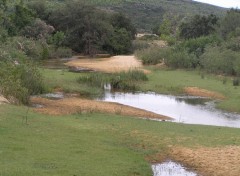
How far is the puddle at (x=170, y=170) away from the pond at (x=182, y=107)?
12.6 meters

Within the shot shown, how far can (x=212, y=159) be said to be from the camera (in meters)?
17.7

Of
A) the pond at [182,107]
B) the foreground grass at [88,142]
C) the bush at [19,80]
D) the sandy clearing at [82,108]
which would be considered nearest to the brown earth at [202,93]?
the pond at [182,107]

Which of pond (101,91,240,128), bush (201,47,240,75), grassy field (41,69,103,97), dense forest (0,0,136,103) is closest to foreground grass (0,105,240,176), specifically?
pond (101,91,240,128)

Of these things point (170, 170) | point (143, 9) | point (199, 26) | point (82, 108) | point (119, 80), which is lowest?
point (119, 80)

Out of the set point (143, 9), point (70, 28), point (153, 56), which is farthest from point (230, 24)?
point (143, 9)

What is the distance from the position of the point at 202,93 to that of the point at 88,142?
83.4 ft

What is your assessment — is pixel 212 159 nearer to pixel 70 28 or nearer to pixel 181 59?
pixel 181 59

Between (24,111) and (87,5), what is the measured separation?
55900 millimetres

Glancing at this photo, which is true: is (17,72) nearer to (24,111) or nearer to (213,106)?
(24,111)

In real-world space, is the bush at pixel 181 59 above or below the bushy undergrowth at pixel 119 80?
above

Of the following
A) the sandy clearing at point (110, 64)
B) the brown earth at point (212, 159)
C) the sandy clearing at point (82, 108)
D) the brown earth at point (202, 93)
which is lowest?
the sandy clearing at point (110, 64)

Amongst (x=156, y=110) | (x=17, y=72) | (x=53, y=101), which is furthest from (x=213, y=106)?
(x=17, y=72)

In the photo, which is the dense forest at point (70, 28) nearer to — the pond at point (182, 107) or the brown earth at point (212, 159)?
the pond at point (182, 107)

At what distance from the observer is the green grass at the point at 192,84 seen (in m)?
37.2
